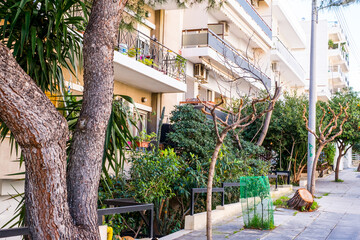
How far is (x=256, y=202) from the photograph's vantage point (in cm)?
964

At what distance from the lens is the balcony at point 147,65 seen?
13.4 m

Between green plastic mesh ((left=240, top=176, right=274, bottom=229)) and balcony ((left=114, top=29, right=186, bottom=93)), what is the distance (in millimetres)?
5274

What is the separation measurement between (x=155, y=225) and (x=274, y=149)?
1313cm

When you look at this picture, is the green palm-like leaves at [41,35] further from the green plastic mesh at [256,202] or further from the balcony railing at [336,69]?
the balcony railing at [336,69]

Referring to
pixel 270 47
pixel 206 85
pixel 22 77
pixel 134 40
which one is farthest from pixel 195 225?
pixel 270 47

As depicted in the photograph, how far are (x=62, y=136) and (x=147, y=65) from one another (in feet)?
35.2

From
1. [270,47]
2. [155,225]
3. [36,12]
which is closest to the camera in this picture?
[36,12]

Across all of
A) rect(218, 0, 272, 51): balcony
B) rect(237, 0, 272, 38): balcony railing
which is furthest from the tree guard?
rect(237, 0, 272, 38): balcony railing

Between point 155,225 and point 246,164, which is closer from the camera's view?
point 155,225

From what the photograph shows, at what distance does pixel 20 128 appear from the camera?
4.05 m

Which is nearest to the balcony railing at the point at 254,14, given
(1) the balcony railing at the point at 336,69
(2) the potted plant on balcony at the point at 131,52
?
(2) the potted plant on balcony at the point at 131,52

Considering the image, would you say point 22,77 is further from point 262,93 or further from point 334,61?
point 334,61

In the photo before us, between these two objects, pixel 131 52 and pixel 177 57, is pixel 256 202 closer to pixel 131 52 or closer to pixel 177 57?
pixel 131 52

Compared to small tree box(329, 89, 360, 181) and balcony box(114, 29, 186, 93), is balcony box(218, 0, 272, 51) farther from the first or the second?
small tree box(329, 89, 360, 181)
